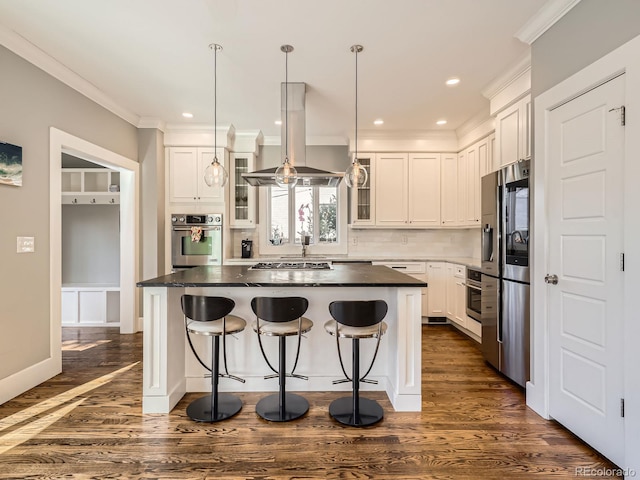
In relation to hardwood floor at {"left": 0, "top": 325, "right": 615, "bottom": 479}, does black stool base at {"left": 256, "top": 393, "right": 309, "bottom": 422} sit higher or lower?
higher

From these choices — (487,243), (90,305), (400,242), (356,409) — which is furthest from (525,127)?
(90,305)

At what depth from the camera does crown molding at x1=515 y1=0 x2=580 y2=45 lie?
2104 millimetres

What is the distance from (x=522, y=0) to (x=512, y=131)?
120 centimetres

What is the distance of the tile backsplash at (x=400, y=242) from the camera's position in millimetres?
5207

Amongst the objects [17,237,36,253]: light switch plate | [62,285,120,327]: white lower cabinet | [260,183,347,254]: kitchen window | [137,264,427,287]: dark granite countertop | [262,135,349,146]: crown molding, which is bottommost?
[62,285,120,327]: white lower cabinet

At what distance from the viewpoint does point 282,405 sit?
Answer: 2262mm

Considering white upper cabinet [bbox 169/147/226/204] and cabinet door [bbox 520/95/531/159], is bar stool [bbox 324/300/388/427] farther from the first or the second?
white upper cabinet [bbox 169/147/226/204]

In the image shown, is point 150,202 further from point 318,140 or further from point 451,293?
point 451,293

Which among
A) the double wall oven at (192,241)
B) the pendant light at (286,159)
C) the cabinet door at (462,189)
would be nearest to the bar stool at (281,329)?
the pendant light at (286,159)

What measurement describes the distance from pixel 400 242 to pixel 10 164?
4727 millimetres

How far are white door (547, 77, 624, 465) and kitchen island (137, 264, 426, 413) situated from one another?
916 mm

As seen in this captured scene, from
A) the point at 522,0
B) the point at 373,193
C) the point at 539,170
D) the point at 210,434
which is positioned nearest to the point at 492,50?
the point at 522,0

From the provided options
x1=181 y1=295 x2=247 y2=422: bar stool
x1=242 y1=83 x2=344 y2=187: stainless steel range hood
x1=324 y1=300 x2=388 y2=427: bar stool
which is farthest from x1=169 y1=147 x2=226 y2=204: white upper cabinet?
x1=324 y1=300 x2=388 y2=427: bar stool

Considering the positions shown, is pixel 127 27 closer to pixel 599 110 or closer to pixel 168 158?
pixel 168 158
